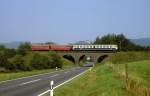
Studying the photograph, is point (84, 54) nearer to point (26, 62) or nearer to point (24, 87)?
point (26, 62)

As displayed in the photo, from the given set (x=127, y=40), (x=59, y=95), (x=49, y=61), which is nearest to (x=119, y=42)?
(x=127, y=40)

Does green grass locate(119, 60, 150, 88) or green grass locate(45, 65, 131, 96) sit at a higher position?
green grass locate(45, 65, 131, 96)

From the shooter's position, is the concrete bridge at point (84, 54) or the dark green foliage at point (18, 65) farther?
the concrete bridge at point (84, 54)

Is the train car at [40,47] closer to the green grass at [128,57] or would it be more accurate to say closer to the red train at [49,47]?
the red train at [49,47]

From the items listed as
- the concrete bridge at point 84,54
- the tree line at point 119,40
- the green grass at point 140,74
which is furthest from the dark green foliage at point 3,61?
the tree line at point 119,40

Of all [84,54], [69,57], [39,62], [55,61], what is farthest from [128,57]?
[39,62]

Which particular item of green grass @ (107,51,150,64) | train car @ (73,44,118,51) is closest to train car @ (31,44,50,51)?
train car @ (73,44,118,51)

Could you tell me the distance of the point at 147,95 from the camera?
15.4 m

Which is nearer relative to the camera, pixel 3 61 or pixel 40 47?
pixel 3 61

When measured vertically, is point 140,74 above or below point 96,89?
below

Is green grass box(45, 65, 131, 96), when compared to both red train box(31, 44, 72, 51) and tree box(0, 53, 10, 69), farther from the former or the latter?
red train box(31, 44, 72, 51)

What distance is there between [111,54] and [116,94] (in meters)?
111

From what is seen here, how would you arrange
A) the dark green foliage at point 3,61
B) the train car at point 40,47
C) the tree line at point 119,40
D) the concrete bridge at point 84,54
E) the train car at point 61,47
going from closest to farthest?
the dark green foliage at point 3,61
the train car at point 40,47
the concrete bridge at point 84,54
the train car at point 61,47
the tree line at point 119,40

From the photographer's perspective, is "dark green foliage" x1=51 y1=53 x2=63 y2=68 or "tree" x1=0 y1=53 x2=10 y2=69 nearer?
"tree" x1=0 y1=53 x2=10 y2=69
